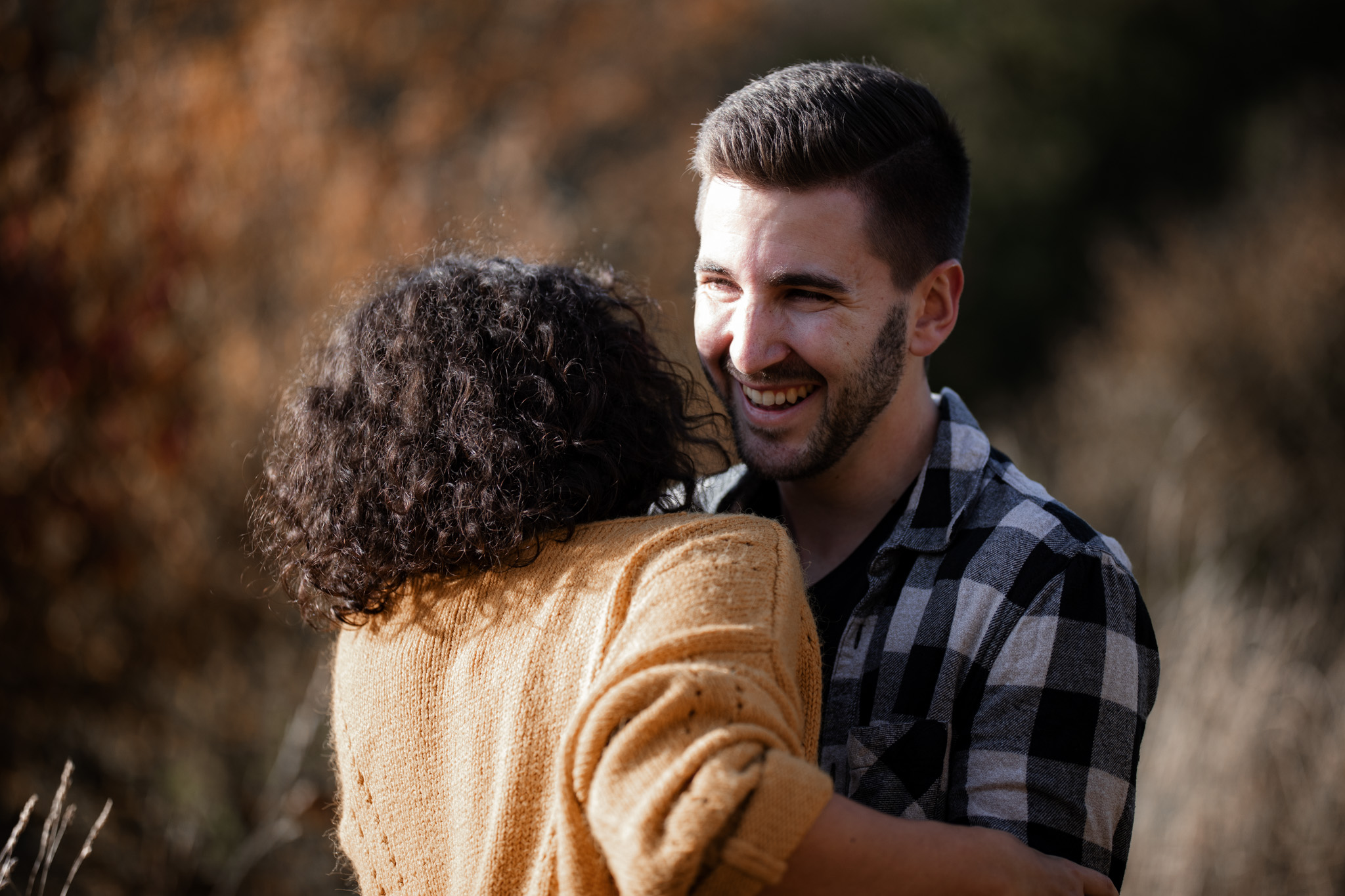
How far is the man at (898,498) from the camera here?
149 cm

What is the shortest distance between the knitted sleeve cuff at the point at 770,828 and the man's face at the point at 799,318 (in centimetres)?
93

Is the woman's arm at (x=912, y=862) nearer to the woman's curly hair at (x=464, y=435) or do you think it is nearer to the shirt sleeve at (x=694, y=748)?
the shirt sleeve at (x=694, y=748)

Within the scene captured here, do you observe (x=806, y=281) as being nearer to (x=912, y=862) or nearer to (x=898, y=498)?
(x=898, y=498)

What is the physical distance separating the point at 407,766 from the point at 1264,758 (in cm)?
330

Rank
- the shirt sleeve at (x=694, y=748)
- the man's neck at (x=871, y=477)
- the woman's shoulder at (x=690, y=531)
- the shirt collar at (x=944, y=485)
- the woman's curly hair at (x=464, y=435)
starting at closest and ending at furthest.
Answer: the shirt sleeve at (x=694, y=748) → the woman's shoulder at (x=690, y=531) → the woman's curly hair at (x=464, y=435) → the shirt collar at (x=944, y=485) → the man's neck at (x=871, y=477)

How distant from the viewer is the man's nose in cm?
183

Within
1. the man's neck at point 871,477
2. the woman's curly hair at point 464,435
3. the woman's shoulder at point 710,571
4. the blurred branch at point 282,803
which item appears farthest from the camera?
the blurred branch at point 282,803

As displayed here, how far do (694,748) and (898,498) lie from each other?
103 centimetres

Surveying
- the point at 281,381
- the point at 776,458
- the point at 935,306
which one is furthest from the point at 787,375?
the point at 281,381

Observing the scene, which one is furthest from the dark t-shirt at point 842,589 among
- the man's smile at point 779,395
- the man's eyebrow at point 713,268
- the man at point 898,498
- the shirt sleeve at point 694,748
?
the shirt sleeve at point 694,748

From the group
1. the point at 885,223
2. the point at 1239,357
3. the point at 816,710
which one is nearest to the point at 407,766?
the point at 816,710

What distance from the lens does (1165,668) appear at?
3889 millimetres

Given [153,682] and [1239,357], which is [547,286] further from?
[1239,357]

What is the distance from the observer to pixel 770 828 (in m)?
1.03
